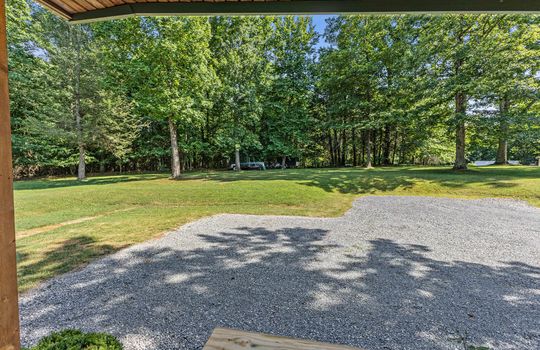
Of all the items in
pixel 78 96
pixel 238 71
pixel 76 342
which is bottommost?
pixel 76 342

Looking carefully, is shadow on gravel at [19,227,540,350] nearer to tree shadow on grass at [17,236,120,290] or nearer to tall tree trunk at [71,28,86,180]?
tree shadow on grass at [17,236,120,290]

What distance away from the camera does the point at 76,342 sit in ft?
3.97

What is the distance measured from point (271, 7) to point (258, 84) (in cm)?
1716

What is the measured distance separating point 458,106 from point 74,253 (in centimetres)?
1507

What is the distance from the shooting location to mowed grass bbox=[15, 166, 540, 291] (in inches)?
161

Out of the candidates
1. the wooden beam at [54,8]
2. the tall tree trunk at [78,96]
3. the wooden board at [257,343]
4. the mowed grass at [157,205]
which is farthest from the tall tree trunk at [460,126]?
the tall tree trunk at [78,96]

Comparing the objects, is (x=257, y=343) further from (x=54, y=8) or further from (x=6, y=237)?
(x=54, y=8)

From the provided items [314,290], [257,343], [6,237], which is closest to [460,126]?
[314,290]

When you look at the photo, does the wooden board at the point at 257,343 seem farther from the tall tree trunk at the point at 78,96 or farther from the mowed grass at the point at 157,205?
the tall tree trunk at the point at 78,96

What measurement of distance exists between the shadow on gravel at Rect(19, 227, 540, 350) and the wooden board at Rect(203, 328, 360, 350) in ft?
3.27

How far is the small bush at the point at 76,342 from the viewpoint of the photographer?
3.85 feet

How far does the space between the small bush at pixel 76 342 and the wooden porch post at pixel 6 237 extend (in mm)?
195

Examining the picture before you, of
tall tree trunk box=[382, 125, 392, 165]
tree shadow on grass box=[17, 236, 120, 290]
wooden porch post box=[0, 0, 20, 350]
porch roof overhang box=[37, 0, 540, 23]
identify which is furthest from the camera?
tall tree trunk box=[382, 125, 392, 165]

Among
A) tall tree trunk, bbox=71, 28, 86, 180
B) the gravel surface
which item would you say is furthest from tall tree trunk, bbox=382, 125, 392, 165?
tall tree trunk, bbox=71, 28, 86, 180
